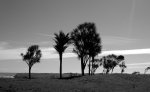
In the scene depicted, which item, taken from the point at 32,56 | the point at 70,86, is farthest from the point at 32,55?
the point at 70,86

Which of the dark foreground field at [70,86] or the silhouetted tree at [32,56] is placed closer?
the dark foreground field at [70,86]

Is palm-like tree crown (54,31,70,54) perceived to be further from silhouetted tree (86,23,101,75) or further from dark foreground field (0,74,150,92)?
dark foreground field (0,74,150,92)

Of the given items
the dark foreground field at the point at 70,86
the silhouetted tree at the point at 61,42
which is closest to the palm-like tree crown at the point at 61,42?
the silhouetted tree at the point at 61,42

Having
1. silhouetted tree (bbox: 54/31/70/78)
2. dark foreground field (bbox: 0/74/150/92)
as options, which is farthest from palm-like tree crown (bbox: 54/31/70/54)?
dark foreground field (bbox: 0/74/150/92)

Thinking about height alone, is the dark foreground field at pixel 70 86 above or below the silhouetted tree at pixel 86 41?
below

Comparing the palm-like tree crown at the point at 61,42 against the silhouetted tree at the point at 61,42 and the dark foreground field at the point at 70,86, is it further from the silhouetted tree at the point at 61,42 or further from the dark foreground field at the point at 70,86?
the dark foreground field at the point at 70,86

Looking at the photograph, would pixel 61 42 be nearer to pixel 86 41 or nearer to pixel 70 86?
pixel 86 41

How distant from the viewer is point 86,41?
61.8m

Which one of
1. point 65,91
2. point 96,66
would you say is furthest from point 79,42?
point 96,66

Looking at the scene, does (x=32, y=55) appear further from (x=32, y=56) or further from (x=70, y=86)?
(x=70, y=86)

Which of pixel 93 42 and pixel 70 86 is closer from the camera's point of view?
pixel 70 86

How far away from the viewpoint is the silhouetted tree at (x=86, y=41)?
6197 centimetres

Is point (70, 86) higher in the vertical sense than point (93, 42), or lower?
lower

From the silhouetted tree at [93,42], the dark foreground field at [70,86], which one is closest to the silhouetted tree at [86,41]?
the silhouetted tree at [93,42]
